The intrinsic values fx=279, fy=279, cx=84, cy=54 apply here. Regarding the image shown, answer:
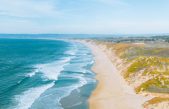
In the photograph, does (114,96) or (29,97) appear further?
(114,96)

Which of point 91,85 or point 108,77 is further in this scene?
point 108,77

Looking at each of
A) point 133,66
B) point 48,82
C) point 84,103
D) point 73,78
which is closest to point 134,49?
point 133,66

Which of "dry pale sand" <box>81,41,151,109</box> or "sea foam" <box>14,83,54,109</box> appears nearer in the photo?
"sea foam" <box>14,83,54,109</box>

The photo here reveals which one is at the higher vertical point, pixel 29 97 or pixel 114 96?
pixel 29 97

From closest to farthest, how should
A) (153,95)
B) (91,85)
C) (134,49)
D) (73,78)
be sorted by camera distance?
(153,95) → (91,85) → (73,78) → (134,49)

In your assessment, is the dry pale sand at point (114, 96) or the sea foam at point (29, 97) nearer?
the sea foam at point (29, 97)

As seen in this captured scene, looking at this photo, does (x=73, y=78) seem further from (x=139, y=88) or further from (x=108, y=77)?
(x=139, y=88)

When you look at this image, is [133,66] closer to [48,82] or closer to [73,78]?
[73,78]

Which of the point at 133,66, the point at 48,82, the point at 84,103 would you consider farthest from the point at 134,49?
the point at 84,103

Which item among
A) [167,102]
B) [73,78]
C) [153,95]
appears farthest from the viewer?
[73,78]
